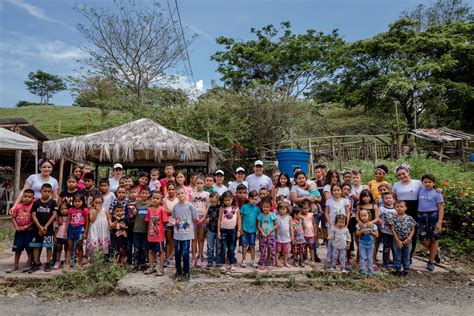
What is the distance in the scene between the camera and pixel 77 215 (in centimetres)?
515

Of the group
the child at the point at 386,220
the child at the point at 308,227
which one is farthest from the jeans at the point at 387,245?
the child at the point at 308,227

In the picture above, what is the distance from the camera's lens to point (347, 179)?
6195 millimetres

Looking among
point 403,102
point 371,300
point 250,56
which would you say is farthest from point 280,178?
point 250,56

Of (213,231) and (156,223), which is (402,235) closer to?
(213,231)

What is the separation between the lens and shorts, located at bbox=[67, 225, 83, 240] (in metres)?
5.13

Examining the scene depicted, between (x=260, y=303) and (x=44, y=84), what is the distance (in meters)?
56.0

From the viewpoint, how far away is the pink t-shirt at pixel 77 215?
202 inches

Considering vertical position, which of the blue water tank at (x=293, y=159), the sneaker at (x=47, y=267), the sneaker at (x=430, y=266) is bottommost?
the sneaker at (x=430, y=266)

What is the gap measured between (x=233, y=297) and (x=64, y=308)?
2.07 metres

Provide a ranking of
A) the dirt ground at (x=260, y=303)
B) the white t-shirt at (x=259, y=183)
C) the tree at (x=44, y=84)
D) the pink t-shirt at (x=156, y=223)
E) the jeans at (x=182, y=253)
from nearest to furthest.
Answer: the dirt ground at (x=260, y=303) < the jeans at (x=182, y=253) < the pink t-shirt at (x=156, y=223) < the white t-shirt at (x=259, y=183) < the tree at (x=44, y=84)

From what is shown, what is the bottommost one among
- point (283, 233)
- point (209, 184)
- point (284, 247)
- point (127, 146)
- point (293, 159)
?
point (284, 247)

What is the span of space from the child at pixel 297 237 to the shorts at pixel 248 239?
24.4 inches

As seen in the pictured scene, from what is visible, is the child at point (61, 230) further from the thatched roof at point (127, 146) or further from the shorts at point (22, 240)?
the thatched roof at point (127, 146)

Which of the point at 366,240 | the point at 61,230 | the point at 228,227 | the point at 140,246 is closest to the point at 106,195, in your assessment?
the point at 61,230
